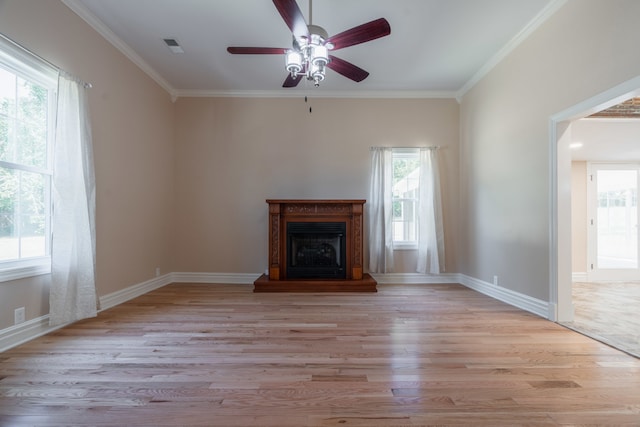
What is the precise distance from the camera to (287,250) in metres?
4.35

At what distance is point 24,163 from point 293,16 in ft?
8.41

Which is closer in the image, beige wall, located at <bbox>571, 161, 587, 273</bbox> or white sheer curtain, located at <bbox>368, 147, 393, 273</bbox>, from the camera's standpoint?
white sheer curtain, located at <bbox>368, 147, 393, 273</bbox>

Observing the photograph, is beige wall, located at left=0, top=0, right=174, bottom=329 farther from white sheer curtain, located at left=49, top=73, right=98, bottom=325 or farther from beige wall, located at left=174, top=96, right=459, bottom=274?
beige wall, located at left=174, top=96, right=459, bottom=274

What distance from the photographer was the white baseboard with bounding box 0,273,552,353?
2.34m

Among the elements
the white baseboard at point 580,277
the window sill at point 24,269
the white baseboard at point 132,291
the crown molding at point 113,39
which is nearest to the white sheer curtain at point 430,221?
the white baseboard at point 580,277

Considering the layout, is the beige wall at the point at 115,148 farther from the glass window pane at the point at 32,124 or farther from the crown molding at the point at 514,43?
the crown molding at the point at 514,43

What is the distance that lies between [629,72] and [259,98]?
427 centimetres

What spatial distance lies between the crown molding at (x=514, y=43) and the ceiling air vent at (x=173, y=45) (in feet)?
12.9

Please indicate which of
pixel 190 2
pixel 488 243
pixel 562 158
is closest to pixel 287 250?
pixel 488 243

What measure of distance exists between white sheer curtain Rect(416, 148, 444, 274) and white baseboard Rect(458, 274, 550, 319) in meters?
0.50

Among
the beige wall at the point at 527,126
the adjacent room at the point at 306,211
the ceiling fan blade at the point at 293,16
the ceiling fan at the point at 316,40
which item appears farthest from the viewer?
the beige wall at the point at 527,126

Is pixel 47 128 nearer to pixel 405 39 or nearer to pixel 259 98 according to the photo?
pixel 259 98

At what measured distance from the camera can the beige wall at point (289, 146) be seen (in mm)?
4695

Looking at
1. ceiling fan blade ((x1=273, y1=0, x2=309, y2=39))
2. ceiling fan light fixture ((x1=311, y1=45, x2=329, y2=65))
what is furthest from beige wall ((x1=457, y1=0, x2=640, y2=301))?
ceiling fan blade ((x1=273, y1=0, x2=309, y2=39))
